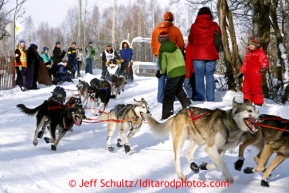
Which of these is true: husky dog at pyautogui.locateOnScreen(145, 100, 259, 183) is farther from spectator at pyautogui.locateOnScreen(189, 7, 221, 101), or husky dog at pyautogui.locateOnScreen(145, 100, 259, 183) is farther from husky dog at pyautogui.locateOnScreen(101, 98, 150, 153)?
spectator at pyautogui.locateOnScreen(189, 7, 221, 101)

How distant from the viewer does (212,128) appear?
436 centimetres

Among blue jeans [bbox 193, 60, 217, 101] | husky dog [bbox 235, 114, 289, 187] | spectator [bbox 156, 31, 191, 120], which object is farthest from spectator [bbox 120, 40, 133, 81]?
husky dog [bbox 235, 114, 289, 187]

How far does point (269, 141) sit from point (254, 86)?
12.4 feet

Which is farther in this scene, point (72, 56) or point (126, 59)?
point (72, 56)

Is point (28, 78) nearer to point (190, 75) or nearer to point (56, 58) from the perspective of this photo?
point (56, 58)

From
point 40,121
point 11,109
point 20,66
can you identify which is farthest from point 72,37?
point 40,121

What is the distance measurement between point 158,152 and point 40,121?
2.18 m

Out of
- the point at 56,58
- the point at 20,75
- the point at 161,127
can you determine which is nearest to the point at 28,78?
the point at 20,75

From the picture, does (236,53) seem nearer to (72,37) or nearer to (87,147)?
(87,147)

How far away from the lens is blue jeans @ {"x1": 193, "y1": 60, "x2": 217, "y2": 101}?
Result: 8297mm

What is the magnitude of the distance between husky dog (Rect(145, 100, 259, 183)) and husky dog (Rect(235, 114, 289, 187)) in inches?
10.6

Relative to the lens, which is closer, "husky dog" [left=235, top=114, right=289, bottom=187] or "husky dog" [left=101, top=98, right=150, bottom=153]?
"husky dog" [left=235, top=114, right=289, bottom=187]

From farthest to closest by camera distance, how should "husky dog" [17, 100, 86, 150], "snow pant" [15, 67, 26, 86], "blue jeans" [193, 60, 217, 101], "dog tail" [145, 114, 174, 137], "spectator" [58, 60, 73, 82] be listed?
1. "spectator" [58, 60, 73, 82]
2. "snow pant" [15, 67, 26, 86]
3. "blue jeans" [193, 60, 217, 101]
4. "husky dog" [17, 100, 86, 150]
5. "dog tail" [145, 114, 174, 137]

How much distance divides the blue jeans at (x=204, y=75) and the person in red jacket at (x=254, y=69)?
696mm
